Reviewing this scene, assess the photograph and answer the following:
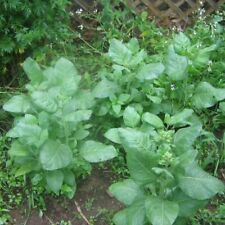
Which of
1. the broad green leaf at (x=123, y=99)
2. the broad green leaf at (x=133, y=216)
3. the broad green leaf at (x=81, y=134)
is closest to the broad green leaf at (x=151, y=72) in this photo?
the broad green leaf at (x=123, y=99)

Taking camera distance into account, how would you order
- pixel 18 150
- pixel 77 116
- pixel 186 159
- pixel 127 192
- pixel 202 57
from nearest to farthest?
pixel 186 159 → pixel 127 192 → pixel 77 116 → pixel 18 150 → pixel 202 57

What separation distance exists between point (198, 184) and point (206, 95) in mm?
867

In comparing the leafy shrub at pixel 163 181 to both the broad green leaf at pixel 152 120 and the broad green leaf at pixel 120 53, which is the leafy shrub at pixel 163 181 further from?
the broad green leaf at pixel 120 53

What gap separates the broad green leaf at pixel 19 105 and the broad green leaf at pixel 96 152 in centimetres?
40

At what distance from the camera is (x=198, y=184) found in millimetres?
2629

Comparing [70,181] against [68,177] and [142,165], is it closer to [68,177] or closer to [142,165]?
[68,177]

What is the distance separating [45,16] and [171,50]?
0.86 meters

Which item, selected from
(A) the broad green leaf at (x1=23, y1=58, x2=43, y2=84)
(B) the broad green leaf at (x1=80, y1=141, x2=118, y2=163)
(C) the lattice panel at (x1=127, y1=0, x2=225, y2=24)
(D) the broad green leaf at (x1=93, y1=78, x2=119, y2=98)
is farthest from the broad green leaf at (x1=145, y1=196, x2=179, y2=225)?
(C) the lattice panel at (x1=127, y1=0, x2=225, y2=24)

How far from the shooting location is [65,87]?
10.3 feet

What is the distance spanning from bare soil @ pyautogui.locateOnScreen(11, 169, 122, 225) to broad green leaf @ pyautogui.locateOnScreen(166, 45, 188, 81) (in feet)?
2.55

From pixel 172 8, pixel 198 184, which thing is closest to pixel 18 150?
pixel 198 184

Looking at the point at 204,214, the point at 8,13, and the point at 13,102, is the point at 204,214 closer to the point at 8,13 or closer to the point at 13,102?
the point at 13,102

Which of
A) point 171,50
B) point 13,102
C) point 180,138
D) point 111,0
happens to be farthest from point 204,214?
point 111,0

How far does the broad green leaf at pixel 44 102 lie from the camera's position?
2844mm
